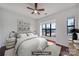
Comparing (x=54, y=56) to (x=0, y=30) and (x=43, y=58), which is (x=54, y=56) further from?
(x=0, y=30)

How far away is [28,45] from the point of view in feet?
6.04

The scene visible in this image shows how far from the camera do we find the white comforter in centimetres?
184

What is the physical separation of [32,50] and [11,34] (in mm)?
455

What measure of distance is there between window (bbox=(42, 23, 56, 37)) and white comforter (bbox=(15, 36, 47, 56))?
6.8 inches

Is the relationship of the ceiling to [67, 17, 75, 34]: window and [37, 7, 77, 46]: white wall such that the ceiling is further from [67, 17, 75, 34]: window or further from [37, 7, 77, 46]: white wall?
[67, 17, 75, 34]: window

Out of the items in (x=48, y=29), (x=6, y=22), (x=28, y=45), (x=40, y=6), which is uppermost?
(x=40, y=6)

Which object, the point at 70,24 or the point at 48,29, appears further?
the point at 48,29

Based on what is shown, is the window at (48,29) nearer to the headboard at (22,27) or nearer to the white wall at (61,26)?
the white wall at (61,26)

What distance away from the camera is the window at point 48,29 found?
76.8 inches

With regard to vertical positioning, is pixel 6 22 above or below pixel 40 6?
below

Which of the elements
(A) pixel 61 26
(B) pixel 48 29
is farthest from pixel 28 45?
(A) pixel 61 26

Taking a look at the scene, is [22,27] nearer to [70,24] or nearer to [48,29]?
[48,29]

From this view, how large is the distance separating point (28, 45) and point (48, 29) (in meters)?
0.49

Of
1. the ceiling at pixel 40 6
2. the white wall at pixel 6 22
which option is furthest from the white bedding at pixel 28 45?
the ceiling at pixel 40 6
